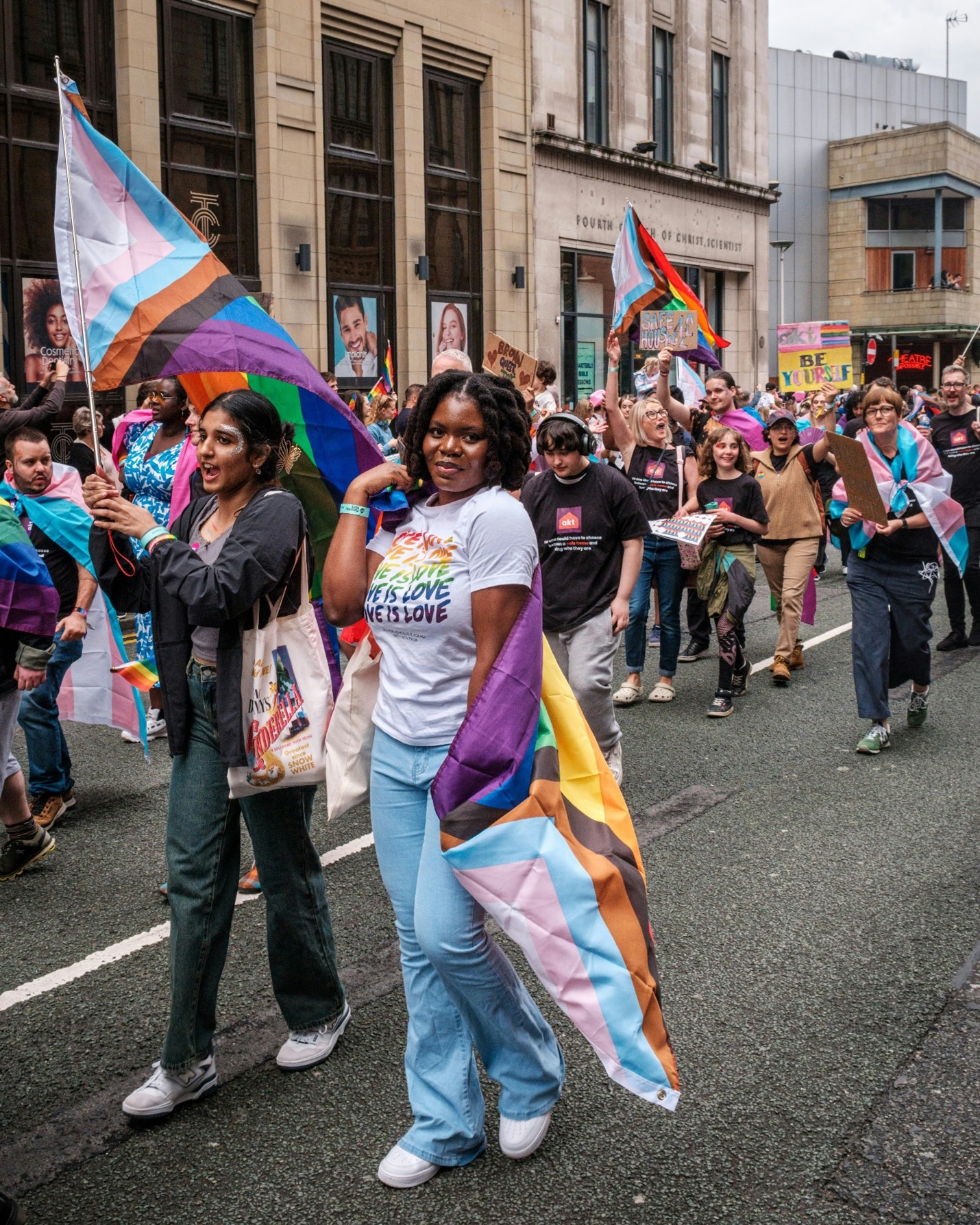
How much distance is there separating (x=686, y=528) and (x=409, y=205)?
15298mm

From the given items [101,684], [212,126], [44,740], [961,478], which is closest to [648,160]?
[212,126]

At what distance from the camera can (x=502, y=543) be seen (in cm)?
321

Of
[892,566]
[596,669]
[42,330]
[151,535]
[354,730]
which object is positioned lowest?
[596,669]

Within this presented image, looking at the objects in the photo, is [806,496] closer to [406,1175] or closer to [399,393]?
[406,1175]

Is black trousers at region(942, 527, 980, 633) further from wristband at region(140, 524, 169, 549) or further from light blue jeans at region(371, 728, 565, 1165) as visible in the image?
wristband at region(140, 524, 169, 549)

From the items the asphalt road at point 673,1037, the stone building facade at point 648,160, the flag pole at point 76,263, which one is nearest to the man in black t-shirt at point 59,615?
the asphalt road at point 673,1037

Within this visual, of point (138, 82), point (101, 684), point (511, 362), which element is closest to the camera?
point (101, 684)

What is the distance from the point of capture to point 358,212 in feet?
72.3

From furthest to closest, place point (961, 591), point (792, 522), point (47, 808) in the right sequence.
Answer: point (961, 591) < point (792, 522) < point (47, 808)

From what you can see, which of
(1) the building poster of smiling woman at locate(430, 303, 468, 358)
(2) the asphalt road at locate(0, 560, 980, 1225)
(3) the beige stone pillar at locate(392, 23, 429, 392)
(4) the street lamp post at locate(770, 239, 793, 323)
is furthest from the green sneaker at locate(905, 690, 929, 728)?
(4) the street lamp post at locate(770, 239, 793, 323)

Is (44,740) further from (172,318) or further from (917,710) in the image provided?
(917,710)

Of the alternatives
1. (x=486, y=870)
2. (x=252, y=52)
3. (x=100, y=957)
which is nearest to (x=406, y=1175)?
(x=486, y=870)

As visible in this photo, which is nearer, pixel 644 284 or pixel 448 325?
pixel 644 284

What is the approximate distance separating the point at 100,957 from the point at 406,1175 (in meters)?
1.90
